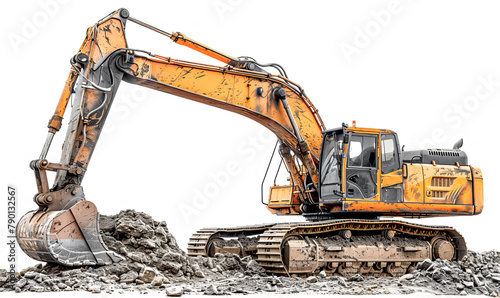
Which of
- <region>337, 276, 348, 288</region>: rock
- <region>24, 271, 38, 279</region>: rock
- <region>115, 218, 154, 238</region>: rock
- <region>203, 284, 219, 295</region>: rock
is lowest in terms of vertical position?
<region>203, 284, 219, 295</region>: rock

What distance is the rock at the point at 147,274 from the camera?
381 inches

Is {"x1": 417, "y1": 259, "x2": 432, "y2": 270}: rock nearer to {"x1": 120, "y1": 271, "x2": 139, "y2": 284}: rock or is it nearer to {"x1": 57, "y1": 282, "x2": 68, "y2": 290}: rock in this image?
{"x1": 120, "y1": 271, "x2": 139, "y2": 284}: rock

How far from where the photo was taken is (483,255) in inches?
516

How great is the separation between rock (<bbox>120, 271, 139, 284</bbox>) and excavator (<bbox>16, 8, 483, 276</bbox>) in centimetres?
38

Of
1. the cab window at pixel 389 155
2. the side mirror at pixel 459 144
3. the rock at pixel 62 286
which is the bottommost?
the rock at pixel 62 286

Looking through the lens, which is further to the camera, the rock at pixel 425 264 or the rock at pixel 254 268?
the rock at pixel 425 264

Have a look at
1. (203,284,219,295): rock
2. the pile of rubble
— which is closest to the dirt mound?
the pile of rubble

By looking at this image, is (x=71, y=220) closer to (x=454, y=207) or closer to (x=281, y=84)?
(x=281, y=84)

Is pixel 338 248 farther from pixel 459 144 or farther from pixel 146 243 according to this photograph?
pixel 459 144

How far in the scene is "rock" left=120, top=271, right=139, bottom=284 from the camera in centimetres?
956

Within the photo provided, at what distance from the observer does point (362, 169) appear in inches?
452

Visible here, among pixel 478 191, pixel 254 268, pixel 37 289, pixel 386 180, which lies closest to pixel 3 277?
pixel 37 289

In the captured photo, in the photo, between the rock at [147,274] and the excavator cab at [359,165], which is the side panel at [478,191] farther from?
the rock at [147,274]

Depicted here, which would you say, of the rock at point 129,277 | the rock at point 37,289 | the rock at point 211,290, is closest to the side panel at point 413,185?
the rock at point 211,290
